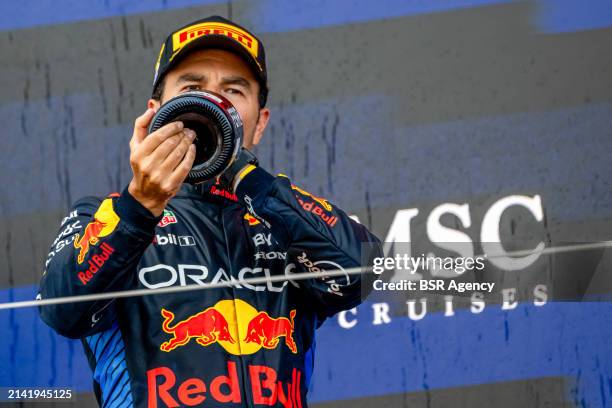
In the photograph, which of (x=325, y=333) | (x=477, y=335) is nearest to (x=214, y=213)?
(x=325, y=333)

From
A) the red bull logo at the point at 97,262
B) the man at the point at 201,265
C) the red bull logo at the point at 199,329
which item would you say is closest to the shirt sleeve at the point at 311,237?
the man at the point at 201,265

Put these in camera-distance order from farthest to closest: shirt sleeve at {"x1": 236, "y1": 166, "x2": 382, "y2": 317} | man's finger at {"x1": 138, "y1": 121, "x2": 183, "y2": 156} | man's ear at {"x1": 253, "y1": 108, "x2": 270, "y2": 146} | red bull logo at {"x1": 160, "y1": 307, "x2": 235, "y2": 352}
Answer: man's ear at {"x1": 253, "y1": 108, "x2": 270, "y2": 146} < shirt sleeve at {"x1": 236, "y1": 166, "x2": 382, "y2": 317} < red bull logo at {"x1": 160, "y1": 307, "x2": 235, "y2": 352} < man's finger at {"x1": 138, "y1": 121, "x2": 183, "y2": 156}

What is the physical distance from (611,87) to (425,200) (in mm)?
424

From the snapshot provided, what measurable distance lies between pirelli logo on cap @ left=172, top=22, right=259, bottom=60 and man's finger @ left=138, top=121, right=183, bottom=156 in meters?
0.29

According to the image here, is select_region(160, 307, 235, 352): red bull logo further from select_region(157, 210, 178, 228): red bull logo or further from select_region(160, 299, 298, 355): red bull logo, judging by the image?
select_region(157, 210, 178, 228): red bull logo

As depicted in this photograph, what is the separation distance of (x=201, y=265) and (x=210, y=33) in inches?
14.4

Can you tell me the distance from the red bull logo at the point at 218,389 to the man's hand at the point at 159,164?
23 cm

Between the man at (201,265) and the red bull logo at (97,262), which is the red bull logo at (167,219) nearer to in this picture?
the man at (201,265)

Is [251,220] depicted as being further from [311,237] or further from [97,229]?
[97,229]

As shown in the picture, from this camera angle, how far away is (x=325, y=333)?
1.74m

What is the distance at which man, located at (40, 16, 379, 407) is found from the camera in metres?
1.12

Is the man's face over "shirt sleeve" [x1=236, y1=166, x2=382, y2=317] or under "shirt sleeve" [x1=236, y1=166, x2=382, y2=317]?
over

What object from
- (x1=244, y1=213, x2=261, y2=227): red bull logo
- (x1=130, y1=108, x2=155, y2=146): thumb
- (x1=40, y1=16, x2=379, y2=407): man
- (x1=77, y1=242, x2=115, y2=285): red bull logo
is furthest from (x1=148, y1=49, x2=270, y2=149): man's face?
(x1=77, y1=242, x2=115, y2=285): red bull logo

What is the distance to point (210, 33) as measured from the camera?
1391mm
